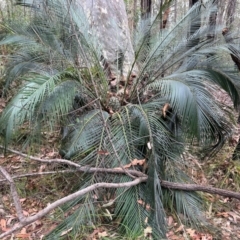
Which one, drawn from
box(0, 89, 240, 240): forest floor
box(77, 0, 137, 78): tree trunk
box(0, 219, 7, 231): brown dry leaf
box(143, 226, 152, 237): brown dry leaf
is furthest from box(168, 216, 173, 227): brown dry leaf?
box(77, 0, 137, 78): tree trunk

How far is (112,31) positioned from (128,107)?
5.53 ft

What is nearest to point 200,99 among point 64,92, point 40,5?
point 64,92

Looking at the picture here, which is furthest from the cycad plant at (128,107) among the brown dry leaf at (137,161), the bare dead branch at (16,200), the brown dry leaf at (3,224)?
the bare dead branch at (16,200)

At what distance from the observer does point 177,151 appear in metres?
3.29

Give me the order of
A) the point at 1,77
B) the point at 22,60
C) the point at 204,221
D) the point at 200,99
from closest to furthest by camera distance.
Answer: the point at 204,221 → the point at 200,99 → the point at 22,60 → the point at 1,77

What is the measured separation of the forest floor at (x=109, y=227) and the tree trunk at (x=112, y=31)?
1.35m

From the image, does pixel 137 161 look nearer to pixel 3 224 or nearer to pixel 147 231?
pixel 147 231

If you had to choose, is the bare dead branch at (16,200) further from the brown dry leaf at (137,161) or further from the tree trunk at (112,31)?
the tree trunk at (112,31)

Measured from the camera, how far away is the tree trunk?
173 inches

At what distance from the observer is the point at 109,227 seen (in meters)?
2.85

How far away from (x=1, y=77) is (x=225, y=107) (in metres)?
3.51

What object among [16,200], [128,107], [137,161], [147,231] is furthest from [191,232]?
[16,200]

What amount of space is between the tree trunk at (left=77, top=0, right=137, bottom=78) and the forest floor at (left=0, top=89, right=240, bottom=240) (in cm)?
135

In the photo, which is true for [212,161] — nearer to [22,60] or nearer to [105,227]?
[105,227]
